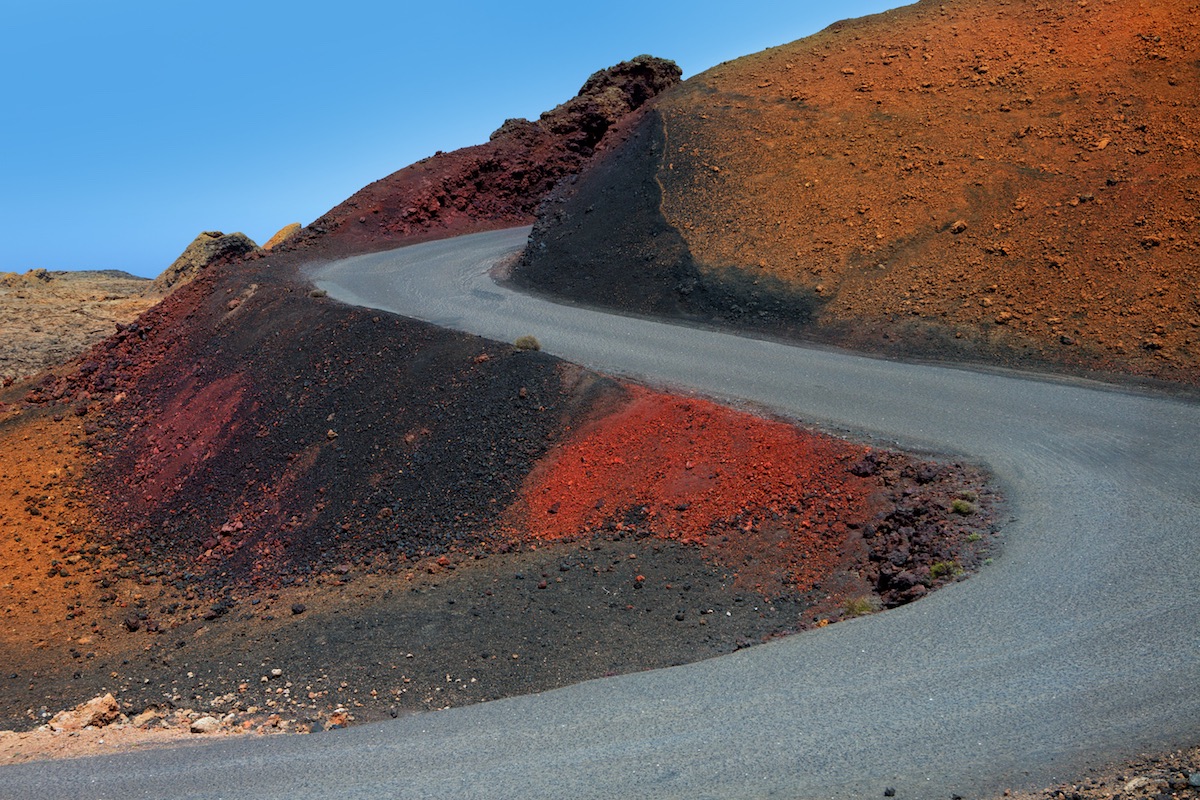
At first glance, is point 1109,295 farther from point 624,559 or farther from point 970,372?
point 624,559

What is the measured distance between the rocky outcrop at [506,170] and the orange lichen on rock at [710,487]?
18.2 metres

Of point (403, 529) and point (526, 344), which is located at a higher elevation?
point (526, 344)

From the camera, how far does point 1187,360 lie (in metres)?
13.3

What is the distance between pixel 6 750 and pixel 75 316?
2327 cm

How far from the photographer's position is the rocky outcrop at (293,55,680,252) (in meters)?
29.2

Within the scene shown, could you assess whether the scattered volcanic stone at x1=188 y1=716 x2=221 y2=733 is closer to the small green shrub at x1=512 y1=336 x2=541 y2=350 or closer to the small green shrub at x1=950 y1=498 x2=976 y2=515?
the small green shrub at x1=512 y1=336 x2=541 y2=350

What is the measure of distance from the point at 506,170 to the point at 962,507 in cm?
2426

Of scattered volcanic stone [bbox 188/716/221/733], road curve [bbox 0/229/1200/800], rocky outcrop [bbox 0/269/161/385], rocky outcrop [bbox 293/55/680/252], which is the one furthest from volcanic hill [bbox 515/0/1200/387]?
rocky outcrop [bbox 0/269/161/385]

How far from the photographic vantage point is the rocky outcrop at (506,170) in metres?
29.2

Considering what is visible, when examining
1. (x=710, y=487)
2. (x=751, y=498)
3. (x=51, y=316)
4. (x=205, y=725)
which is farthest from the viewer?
(x=51, y=316)

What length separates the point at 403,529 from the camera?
12.6 meters

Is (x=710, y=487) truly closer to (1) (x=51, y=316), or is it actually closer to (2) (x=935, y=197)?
(2) (x=935, y=197)

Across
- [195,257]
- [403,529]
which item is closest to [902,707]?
[403,529]

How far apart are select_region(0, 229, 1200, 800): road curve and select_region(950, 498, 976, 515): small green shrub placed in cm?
47
